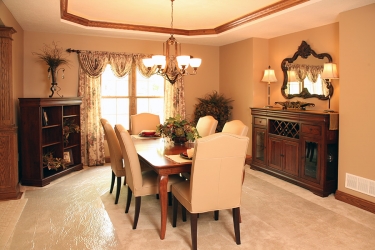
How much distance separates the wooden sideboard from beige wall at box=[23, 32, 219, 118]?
1558 millimetres

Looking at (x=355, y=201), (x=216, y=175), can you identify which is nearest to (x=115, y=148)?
(x=216, y=175)

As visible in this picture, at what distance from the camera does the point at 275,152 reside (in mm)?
5172

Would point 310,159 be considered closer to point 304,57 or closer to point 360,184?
point 360,184

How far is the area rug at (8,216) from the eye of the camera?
118 inches

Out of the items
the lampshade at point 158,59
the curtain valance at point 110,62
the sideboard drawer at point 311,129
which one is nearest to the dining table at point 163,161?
the lampshade at point 158,59

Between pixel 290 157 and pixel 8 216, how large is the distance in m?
3.90

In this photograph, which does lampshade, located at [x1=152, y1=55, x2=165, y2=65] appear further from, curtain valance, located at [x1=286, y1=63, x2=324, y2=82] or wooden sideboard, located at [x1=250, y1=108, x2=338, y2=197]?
curtain valance, located at [x1=286, y1=63, x2=324, y2=82]

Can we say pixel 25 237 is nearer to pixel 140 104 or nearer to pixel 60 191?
pixel 60 191

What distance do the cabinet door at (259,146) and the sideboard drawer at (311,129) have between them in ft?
3.17

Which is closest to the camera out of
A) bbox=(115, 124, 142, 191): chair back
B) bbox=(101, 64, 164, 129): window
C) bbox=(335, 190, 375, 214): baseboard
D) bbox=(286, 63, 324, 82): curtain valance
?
bbox=(115, 124, 142, 191): chair back

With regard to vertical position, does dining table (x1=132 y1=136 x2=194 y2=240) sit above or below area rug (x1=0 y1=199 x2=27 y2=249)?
above

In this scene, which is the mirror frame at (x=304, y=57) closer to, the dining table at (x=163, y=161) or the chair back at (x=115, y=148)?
the dining table at (x=163, y=161)


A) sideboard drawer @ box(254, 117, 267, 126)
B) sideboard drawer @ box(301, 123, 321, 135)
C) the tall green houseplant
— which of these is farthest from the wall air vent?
the tall green houseplant

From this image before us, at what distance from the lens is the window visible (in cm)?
609
